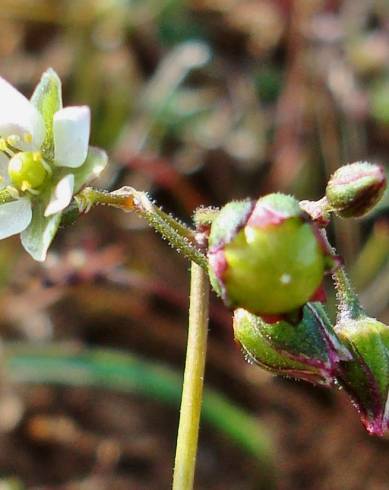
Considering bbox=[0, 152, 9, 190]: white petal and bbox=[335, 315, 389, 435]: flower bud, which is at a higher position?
bbox=[0, 152, 9, 190]: white petal

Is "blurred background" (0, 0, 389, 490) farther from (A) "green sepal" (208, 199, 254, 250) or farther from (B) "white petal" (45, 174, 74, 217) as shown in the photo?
(A) "green sepal" (208, 199, 254, 250)

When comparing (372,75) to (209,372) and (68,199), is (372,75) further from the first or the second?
(68,199)

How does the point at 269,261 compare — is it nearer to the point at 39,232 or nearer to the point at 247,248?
the point at 247,248

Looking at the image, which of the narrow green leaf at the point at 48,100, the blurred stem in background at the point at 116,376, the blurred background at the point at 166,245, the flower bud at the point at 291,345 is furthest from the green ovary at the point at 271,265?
the blurred stem in background at the point at 116,376

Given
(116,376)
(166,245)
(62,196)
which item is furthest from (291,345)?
(166,245)

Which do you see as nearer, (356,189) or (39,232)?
(356,189)

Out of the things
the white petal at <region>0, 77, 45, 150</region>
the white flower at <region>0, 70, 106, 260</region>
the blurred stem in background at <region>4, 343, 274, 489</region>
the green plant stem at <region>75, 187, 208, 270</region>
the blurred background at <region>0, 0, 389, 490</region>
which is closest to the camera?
the green plant stem at <region>75, 187, 208, 270</region>

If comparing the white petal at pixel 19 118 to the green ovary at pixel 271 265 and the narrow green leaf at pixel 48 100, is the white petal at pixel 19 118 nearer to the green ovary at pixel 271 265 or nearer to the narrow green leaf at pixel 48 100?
the narrow green leaf at pixel 48 100

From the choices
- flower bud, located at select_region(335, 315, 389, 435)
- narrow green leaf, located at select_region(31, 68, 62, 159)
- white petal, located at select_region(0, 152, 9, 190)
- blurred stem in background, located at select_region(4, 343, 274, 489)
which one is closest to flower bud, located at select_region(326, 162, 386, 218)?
flower bud, located at select_region(335, 315, 389, 435)
